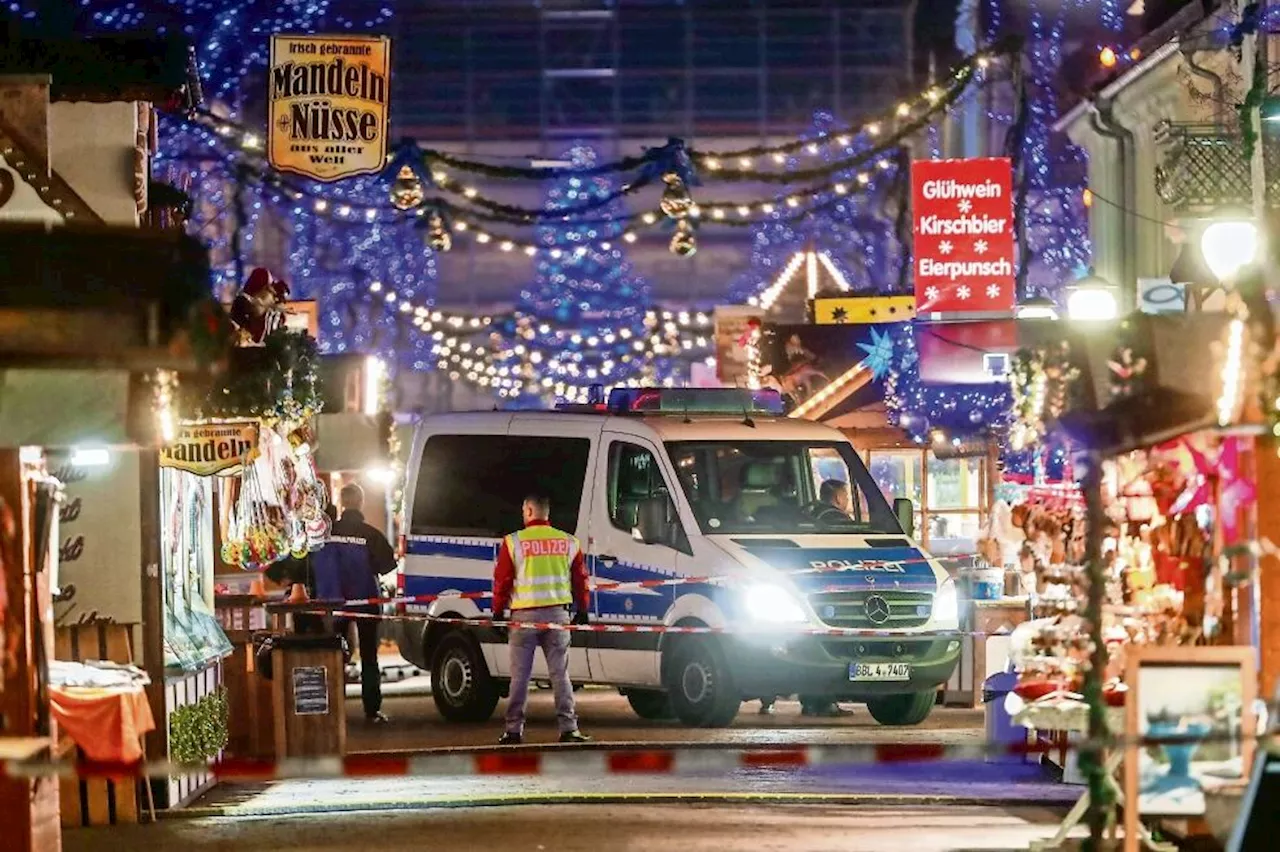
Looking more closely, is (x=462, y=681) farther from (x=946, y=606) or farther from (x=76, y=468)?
(x=76, y=468)

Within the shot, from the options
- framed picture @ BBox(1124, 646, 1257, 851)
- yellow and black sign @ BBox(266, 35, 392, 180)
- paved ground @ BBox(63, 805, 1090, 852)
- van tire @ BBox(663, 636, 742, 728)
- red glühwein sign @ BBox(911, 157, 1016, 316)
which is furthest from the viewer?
red glühwein sign @ BBox(911, 157, 1016, 316)

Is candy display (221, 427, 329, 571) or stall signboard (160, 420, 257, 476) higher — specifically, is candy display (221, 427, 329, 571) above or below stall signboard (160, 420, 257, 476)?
below

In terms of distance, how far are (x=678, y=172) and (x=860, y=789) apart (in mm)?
10965

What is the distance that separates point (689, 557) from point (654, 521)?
1.45 feet

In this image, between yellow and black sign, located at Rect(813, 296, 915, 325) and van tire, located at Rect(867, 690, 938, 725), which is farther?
yellow and black sign, located at Rect(813, 296, 915, 325)

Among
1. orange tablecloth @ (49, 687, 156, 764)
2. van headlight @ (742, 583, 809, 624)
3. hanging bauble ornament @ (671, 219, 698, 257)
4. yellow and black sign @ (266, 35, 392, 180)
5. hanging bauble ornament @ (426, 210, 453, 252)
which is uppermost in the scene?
yellow and black sign @ (266, 35, 392, 180)

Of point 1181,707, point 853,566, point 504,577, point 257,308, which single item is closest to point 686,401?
point 853,566

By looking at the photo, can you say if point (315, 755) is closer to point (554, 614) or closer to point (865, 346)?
point (554, 614)

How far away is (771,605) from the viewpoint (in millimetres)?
19500

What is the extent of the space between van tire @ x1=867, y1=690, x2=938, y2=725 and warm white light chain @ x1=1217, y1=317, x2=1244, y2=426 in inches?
342

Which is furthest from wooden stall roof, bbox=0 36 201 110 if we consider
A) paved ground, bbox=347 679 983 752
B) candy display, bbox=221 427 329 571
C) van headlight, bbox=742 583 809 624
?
van headlight, bbox=742 583 809 624

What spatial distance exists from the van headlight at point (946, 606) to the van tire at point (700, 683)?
176cm

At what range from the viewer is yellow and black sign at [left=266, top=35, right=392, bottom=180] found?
73.1ft

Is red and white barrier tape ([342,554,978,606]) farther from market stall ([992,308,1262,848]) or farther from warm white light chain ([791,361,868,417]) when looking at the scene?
warm white light chain ([791,361,868,417])
